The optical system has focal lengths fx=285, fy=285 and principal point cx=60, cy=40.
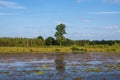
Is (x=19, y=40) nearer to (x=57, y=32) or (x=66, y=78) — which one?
(x=57, y=32)

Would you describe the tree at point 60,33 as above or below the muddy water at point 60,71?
above

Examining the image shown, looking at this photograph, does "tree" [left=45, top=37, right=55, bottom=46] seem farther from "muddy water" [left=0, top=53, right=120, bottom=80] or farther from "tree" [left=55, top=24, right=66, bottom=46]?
"muddy water" [left=0, top=53, right=120, bottom=80]

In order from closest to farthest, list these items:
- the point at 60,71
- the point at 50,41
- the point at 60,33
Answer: the point at 60,71, the point at 60,33, the point at 50,41

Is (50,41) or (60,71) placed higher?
(50,41)

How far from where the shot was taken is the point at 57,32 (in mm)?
97188

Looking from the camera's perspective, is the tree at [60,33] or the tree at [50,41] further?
the tree at [50,41]

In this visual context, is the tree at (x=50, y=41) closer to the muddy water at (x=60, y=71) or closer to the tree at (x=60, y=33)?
the tree at (x=60, y=33)

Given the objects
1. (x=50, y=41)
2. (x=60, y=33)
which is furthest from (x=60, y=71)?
(x=50, y=41)

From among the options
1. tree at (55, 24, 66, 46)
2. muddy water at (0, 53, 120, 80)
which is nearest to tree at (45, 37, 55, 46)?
tree at (55, 24, 66, 46)

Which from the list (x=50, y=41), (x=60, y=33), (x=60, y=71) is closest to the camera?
(x=60, y=71)

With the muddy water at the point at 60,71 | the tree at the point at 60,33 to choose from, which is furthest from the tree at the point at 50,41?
the muddy water at the point at 60,71

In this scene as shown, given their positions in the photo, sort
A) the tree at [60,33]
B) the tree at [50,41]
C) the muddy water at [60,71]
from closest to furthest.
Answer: the muddy water at [60,71] → the tree at [60,33] → the tree at [50,41]

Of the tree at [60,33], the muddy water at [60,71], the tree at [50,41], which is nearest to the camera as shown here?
the muddy water at [60,71]

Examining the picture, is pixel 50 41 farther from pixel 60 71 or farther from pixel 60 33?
pixel 60 71
